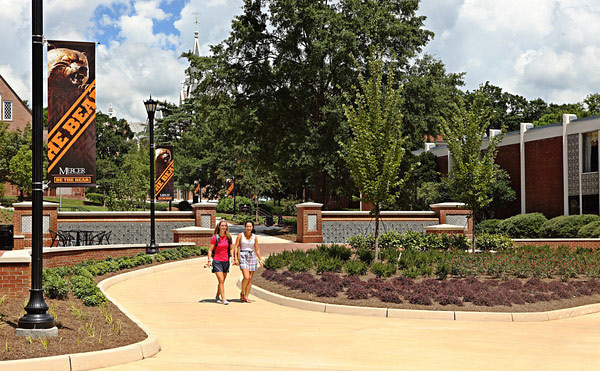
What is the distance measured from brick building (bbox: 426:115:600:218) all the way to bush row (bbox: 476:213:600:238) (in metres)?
3.37

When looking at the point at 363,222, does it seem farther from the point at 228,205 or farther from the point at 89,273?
the point at 228,205

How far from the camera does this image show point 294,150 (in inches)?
1325

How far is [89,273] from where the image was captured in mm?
14828

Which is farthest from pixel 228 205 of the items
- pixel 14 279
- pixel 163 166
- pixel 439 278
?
pixel 14 279

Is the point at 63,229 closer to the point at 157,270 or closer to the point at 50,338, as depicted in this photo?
the point at 157,270

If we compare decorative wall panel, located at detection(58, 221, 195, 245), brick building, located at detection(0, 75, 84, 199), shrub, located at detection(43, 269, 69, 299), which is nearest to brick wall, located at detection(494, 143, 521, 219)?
decorative wall panel, located at detection(58, 221, 195, 245)

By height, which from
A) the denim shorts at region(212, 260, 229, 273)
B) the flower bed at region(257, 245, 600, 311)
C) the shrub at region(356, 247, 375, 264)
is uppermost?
the denim shorts at region(212, 260, 229, 273)

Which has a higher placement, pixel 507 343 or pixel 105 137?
pixel 105 137

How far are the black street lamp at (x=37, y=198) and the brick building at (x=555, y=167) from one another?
33.7 metres

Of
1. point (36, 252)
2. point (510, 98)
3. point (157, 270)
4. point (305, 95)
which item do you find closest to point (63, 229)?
point (157, 270)

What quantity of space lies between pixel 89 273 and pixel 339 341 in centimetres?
782

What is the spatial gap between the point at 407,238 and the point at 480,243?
2.66 m

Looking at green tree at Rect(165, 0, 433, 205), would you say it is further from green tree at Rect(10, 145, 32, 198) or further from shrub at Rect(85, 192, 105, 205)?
shrub at Rect(85, 192, 105, 205)

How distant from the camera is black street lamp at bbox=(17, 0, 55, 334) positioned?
8.36 meters
